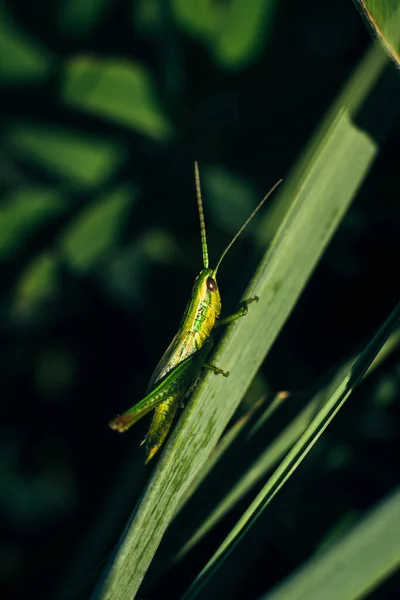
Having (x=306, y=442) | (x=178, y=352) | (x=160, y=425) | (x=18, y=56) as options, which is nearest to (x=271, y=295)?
Answer: (x=306, y=442)

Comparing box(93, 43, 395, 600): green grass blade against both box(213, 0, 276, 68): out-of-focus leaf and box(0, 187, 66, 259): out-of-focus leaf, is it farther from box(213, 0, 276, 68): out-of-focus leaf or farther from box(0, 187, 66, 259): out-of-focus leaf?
box(0, 187, 66, 259): out-of-focus leaf

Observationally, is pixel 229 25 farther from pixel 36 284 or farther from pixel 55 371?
pixel 55 371

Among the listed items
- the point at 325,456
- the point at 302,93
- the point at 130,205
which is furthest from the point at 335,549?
the point at 130,205

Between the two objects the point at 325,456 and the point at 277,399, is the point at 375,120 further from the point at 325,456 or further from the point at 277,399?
the point at 325,456

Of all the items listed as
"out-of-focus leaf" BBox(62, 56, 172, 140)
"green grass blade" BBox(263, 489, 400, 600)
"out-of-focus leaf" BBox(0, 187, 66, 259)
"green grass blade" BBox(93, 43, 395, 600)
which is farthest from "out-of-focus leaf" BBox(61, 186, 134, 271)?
"green grass blade" BBox(263, 489, 400, 600)

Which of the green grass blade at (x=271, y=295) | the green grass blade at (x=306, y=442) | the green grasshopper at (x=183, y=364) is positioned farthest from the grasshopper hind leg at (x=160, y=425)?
the green grass blade at (x=306, y=442)
